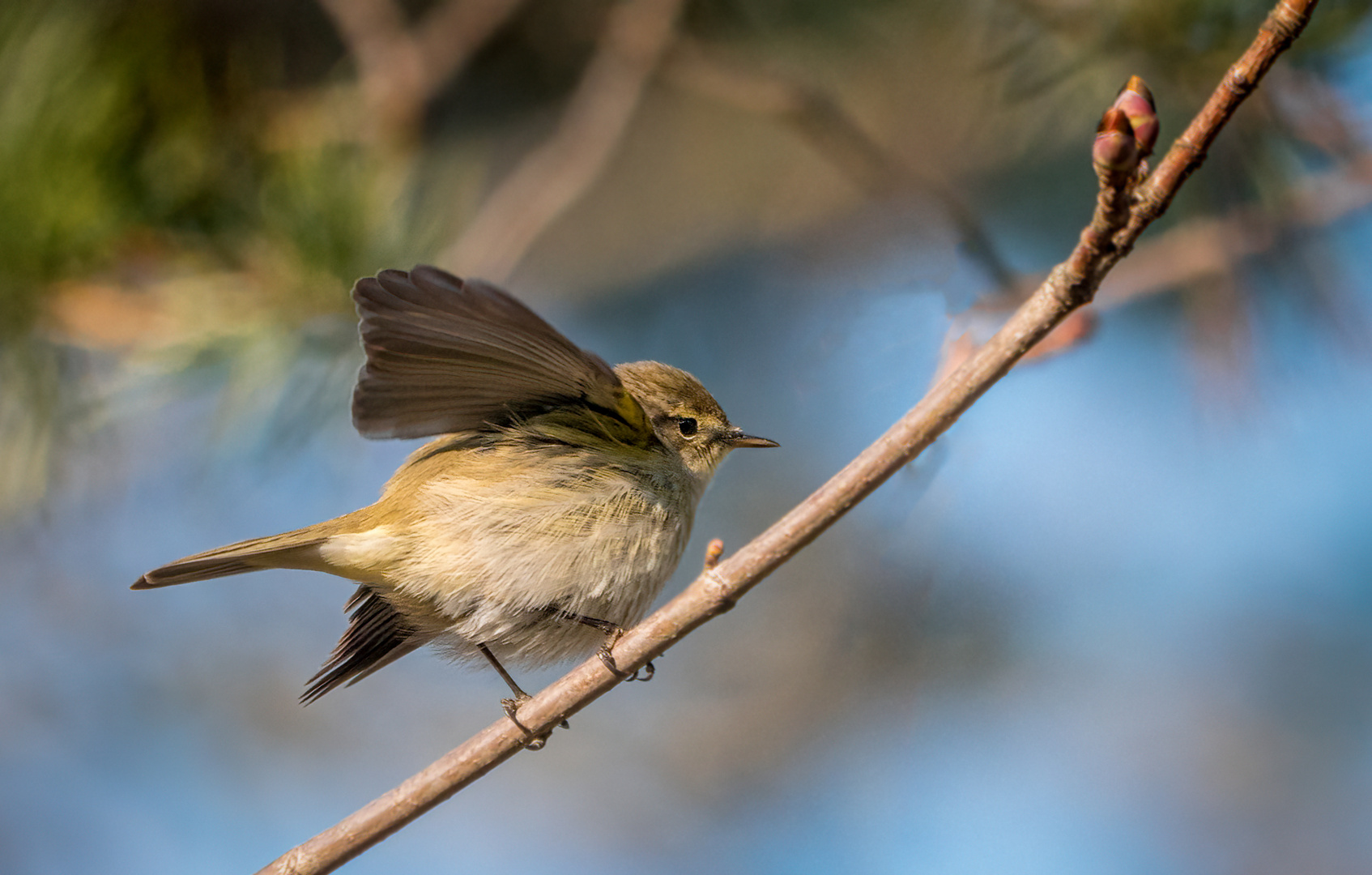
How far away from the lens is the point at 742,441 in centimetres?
166

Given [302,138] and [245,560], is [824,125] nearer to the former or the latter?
[302,138]

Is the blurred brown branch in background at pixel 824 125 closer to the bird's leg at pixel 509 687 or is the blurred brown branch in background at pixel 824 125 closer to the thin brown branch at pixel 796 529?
the thin brown branch at pixel 796 529

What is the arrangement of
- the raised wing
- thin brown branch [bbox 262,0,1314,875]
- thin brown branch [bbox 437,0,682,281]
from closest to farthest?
1. thin brown branch [bbox 262,0,1314,875]
2. the raised wing
3. thin brown branch [bbox 437,0,682,281]

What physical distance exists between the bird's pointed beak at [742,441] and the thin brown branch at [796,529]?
2.30 feet

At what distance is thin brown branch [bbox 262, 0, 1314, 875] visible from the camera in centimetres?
65

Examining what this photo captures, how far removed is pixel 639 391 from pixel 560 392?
363 mm

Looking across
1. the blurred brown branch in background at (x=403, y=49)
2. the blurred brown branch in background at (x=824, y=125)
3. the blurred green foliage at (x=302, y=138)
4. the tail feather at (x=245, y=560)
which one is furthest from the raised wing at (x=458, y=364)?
the blurred brown branch in background at (x=403, y=49)

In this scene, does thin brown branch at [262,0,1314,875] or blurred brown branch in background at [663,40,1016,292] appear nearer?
thin brown branch at [262,0,1314,875]

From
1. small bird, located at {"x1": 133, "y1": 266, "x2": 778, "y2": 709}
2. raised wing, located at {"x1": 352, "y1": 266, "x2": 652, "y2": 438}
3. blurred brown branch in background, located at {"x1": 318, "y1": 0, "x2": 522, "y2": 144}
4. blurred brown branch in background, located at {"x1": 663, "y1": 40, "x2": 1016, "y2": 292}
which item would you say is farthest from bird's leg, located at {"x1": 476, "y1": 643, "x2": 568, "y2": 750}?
blurred brown branch in background, located at {"x1": 318, "y1": 0, "x2": 522, "y2": 144}

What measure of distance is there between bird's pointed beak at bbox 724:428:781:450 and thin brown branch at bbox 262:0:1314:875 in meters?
0.70

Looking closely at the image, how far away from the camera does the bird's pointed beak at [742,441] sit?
5.42 ft

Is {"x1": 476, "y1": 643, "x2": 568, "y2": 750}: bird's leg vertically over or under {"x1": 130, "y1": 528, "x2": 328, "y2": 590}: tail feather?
under

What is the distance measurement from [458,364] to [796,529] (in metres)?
0.51

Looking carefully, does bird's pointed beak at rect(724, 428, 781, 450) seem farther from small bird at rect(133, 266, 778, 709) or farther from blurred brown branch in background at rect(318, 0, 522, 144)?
blurred brown branch in background at rect(318, 0, 522, 144)
